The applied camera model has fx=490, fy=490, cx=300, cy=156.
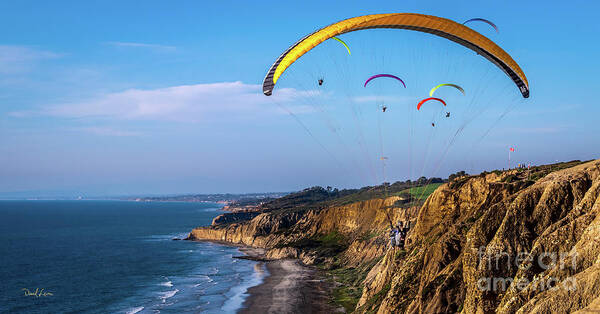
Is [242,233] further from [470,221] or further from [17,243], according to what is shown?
[470,221]

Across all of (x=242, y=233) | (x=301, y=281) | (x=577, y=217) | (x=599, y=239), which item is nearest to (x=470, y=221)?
(x=577, y=217)

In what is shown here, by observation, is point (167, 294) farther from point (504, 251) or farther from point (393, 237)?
point (504, 251)

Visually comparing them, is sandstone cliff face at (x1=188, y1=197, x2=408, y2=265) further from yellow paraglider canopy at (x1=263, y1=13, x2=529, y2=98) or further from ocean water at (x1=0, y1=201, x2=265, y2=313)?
yellow paraglider canopy at (x1=263, y1=13, x2=529, y2=98)

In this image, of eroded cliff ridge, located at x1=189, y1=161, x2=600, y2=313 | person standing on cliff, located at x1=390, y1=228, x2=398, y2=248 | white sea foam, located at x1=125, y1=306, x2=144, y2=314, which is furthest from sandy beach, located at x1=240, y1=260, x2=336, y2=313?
person standing on cliff, located at x1=390, y1=228, x2=398, y2=248

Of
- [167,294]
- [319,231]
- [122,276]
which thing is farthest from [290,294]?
[319,231]

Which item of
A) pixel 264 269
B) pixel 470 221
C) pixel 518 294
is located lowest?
pixel 264 269

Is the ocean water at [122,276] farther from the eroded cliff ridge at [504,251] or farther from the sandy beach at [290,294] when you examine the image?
the eroded cliff ridge at [504,251]
